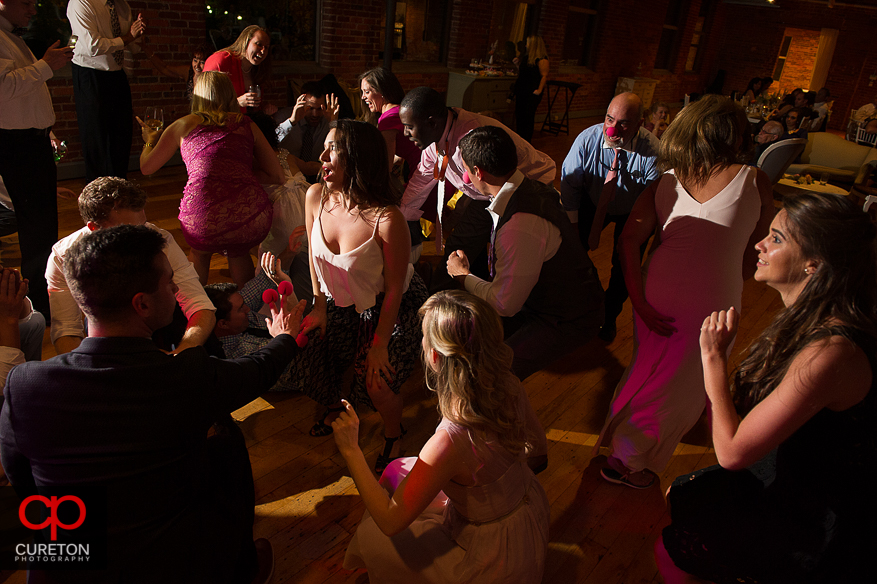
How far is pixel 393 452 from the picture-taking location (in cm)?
238

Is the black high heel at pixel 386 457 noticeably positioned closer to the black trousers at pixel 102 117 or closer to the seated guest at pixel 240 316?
the seated guest at pixel 240 316

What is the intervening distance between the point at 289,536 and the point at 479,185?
1.47 m

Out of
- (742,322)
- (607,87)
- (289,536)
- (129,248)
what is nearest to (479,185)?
(129,248)

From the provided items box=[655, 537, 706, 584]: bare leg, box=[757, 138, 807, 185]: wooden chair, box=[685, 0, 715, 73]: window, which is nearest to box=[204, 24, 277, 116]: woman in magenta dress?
box=[655, 537, 706, 584]: bare leg

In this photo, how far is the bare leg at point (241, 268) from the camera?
125 inches

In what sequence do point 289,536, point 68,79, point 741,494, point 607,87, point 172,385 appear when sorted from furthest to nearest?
point 607,87, point 68,79, point 289,536, point 741,494, point 172,385

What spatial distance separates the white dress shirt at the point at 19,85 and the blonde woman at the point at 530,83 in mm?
6081

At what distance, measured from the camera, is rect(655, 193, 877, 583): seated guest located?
4.29 ft

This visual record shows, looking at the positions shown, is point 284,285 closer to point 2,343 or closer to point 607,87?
point 2,343

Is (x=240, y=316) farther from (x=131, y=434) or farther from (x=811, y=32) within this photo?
(x=811, y=32)

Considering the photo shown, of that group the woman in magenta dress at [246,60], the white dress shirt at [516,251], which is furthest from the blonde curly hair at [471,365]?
the woman in magenta dress at [246,60]

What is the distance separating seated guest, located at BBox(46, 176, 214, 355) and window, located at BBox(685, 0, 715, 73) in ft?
50.0

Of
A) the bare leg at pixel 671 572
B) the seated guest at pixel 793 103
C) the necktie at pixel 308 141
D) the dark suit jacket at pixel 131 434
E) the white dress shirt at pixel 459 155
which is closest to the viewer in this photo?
the dark suit jacket at pixel 131 434

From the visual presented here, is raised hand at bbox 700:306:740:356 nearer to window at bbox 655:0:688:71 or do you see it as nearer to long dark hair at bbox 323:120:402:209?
long dark hair at bbox 323:120:402:209
